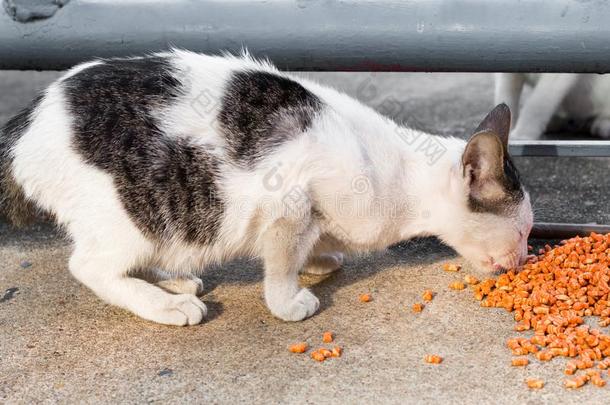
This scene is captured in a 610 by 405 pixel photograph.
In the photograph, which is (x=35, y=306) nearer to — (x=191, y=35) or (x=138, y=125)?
(x=138, y=125)

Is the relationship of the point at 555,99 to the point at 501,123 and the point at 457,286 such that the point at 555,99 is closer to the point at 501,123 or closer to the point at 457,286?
the point at 501,123

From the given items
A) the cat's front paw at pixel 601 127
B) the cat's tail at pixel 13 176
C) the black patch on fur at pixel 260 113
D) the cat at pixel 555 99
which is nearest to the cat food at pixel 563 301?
the black patch on fur at pixel 260 113

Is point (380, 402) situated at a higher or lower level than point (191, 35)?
lower

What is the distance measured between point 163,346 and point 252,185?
2.19 ft

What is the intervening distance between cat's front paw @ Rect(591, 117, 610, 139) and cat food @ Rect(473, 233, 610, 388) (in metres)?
1.58

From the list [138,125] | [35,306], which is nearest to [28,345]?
[35,306]

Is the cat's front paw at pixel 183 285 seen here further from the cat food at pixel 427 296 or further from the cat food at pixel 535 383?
the cat food at pixel 535 383

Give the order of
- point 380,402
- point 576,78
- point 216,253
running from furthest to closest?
point 576,78 → point 216,253 → point 380,402

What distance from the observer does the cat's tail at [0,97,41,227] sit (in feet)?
11.0

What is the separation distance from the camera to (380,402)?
274 cm

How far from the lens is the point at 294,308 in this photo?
10.7 ft

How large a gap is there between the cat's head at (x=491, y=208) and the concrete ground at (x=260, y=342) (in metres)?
0.20

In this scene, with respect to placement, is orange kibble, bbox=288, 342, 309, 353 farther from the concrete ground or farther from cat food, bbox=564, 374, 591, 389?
cat food, bbox=564, 374, 591, 389

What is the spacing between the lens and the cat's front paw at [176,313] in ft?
10.6
